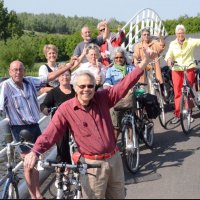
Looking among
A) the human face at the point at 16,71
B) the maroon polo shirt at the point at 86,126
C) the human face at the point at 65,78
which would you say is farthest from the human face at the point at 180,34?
the maroon polo shirt at the point at 86,126

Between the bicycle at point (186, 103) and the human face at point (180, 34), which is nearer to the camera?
the bicycle at point (186, 103)

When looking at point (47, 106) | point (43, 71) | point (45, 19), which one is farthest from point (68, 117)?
point (45, 19)

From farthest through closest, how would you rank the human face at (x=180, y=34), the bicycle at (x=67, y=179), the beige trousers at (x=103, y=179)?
1. the human face at (x=180, y=34)
2. the beige trousers at (x=103, y=179)
3. the bicycle at (x=67, y=179)

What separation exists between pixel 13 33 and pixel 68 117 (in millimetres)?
80248

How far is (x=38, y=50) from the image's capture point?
217ft

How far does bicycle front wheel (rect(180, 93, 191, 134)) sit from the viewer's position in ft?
30.4

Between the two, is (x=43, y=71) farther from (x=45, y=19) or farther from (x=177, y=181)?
(x=45, y=19)

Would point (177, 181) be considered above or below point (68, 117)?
below

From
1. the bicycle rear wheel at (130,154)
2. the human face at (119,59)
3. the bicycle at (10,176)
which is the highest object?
the human face at (119,59)

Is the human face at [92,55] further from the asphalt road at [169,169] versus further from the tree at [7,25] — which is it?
the tree at [7,25]

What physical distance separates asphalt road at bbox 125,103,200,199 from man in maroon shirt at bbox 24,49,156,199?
83 cm

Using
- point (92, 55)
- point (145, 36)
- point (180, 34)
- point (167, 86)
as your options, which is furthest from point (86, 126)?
point (167, 86)

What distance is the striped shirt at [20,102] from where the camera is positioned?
6.16 m

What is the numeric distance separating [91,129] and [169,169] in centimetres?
303
